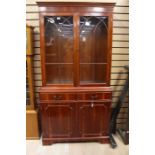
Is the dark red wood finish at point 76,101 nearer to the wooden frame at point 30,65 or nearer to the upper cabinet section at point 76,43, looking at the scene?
the upper cabinet section at point 76,43

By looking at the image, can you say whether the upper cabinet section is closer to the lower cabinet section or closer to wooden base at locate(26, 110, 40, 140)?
the lower cabinet section

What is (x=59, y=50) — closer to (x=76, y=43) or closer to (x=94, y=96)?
(x=76, y=43)

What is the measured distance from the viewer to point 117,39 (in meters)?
2.89

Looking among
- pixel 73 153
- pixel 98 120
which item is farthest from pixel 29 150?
pixel 98 120

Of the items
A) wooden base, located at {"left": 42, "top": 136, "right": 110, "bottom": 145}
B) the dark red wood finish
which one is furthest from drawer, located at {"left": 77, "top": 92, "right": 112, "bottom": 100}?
wooden base, located at {"left": 42, "top": 136, "right": 110, "bottom": 145}

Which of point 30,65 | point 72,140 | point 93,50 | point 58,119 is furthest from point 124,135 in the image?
point 30,65

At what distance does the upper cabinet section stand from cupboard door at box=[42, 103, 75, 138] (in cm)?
31

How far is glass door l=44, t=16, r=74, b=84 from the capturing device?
102 inches

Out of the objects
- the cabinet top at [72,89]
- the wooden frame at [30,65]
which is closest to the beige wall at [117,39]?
the wooden frame at [30,65]

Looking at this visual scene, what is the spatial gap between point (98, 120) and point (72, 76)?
0.71 meters
